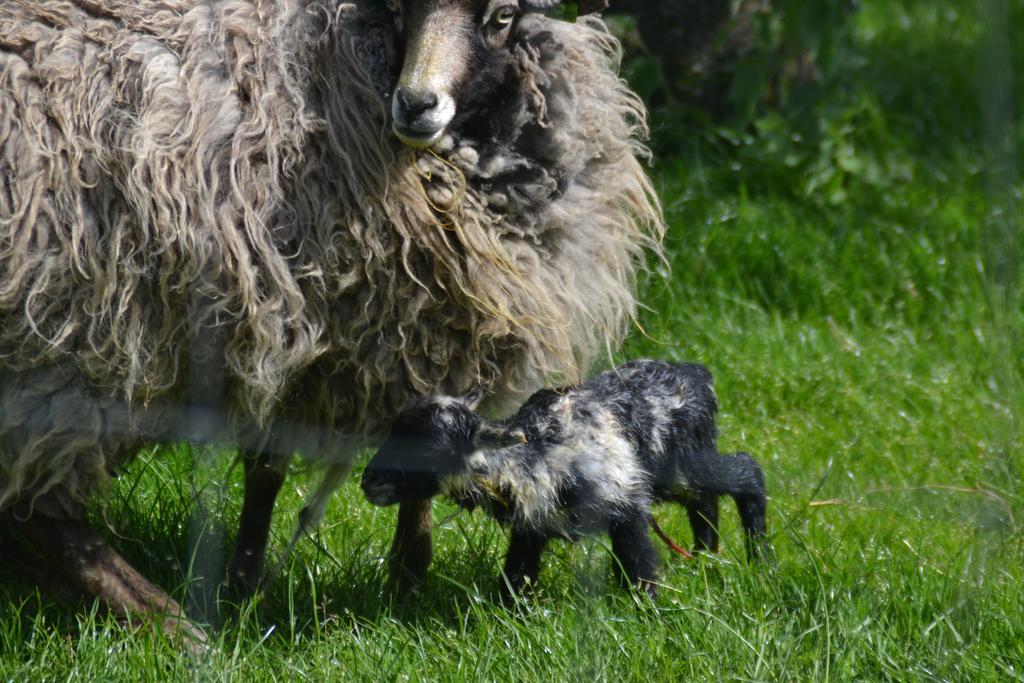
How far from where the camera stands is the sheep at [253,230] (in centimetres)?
291

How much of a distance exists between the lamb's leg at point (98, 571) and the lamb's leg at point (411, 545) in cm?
55

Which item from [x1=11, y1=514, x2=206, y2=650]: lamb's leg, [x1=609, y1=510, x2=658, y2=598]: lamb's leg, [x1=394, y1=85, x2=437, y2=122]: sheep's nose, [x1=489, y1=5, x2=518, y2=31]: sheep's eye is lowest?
[x1=11, y1=514, x2=206, y2=650]: lamb's leg

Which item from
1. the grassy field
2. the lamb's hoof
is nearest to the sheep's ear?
the grassy field

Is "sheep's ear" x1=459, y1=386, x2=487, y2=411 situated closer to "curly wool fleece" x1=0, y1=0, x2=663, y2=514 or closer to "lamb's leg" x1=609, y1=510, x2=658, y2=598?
"curly wool fleece" x1=0, y1=0, x2=663, y2=514

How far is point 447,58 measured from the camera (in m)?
2.83

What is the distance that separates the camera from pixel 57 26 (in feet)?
9.93

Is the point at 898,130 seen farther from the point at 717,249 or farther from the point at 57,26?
the point at 57,26

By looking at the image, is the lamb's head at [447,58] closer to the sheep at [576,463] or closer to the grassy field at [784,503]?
the sheep at [576,463]

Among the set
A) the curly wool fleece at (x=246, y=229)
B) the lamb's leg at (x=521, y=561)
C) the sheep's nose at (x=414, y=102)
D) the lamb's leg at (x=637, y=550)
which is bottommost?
the lamb's leg at (x=521, y=561)

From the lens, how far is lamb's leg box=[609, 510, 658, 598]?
10.6ft

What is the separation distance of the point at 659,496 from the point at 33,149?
68.1 inches

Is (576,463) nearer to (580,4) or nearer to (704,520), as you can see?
(704,520)

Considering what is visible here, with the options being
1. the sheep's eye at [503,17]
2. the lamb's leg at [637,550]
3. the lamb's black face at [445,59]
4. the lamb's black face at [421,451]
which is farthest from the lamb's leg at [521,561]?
the sheep's eye at [503,17]

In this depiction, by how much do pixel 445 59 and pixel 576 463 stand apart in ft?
3.28
